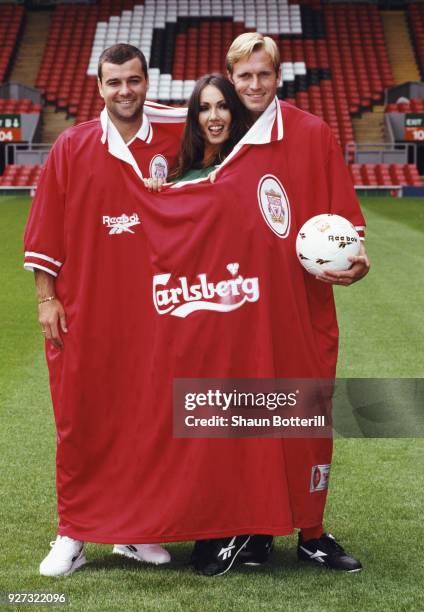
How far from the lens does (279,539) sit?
4238 millimetres

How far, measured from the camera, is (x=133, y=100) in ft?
12.3

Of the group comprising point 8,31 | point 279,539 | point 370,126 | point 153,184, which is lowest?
point 279,539

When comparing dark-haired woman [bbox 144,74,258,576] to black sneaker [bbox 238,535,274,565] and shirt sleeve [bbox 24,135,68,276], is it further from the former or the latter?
shirt sleeve [bbox 24,135,68,276]

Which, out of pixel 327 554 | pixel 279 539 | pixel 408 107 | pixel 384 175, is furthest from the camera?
pixel 408 107

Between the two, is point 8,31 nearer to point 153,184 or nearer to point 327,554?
point 153,184

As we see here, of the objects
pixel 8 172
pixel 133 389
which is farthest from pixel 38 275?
pixel 8 172

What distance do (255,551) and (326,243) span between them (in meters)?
1.14

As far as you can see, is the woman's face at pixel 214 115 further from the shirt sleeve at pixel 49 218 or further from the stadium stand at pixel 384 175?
the stadium stand at pixel 384 175

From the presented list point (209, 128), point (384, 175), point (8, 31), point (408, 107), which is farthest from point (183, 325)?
point (8, 31)

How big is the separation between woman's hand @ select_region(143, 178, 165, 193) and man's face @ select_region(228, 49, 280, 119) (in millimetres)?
401

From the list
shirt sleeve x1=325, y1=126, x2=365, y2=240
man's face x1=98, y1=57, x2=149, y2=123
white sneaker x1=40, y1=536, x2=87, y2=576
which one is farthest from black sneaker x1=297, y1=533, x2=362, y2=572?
man's face x1=98, y1=57, x2=149, y2=123

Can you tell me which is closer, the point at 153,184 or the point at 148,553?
the point at 153,184

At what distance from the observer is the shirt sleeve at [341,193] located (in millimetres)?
3729

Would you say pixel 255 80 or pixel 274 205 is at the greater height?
pixel 255 80
